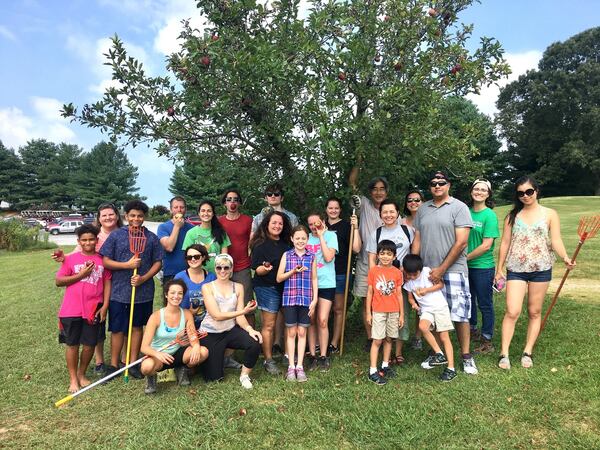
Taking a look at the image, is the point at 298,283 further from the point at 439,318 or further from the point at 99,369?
the point at 99,369

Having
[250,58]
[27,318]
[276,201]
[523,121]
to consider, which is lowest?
[27,318]

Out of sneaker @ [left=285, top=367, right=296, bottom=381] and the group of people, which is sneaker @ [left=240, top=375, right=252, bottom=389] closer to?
the group of people

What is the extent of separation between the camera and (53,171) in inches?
2414

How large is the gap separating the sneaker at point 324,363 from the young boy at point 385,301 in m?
0.55

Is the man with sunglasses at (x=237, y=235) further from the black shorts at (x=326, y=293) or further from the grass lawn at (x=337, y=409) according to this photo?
the grass lawn at (x=337, y=409)

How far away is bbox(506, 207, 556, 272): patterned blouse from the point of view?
177 inches

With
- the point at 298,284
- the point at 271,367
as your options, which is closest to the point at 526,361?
the point at 298,284

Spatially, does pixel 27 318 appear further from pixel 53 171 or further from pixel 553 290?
pixel 53 171

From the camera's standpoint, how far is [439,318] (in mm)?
4477

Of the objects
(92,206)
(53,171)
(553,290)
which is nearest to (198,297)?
(553,290)

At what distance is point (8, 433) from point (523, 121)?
44.0 meters

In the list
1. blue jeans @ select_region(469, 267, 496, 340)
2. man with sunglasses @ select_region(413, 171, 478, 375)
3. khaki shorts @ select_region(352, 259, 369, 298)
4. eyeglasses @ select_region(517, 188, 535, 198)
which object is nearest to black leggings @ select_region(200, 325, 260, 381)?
khaki shorts @ select_region(352, 259, 369, 298)

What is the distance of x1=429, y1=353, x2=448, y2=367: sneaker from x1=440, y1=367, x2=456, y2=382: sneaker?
0.21m

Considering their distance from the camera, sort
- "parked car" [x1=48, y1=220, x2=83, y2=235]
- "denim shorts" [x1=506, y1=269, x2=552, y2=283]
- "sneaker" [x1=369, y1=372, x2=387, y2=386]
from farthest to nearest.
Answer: "parked car" [x1=48, y1=220, x2=83, y2=235], "denim shorts" [x1=506, y1=269, x2=552, y2=283], "sneaker" [x1=369, y1=372, x2=387, y2=386]
